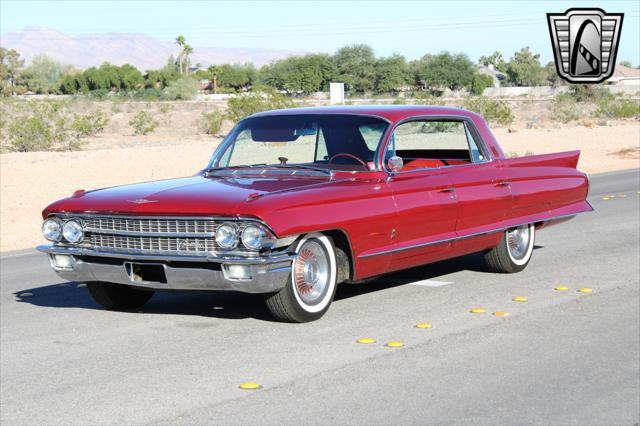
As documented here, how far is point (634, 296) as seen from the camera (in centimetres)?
914

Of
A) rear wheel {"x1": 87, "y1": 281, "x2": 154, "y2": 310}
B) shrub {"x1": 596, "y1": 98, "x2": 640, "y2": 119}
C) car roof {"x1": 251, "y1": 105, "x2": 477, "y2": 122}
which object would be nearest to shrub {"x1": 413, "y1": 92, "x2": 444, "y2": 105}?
shrub {"x1": 596, "y1": 98, "x2": 640, "y2": 119}

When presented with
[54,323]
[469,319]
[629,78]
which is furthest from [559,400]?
[629,78]

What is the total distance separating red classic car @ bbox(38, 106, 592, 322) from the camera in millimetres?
7516

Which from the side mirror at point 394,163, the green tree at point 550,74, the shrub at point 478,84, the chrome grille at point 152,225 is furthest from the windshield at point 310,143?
the green tree at point 550,74

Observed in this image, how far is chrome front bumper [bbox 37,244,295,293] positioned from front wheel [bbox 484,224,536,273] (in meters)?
3.27

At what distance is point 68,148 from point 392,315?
29.8m

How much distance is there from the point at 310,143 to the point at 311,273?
1487mm

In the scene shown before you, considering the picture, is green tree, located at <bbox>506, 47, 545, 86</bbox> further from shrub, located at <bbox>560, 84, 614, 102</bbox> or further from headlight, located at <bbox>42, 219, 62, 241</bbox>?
headlight, located at <bbox>42, 219, 62, 241</bbox>

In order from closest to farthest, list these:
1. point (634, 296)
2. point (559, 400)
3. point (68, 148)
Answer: point (559, 400) → point (634, 296) → point (68, 148)

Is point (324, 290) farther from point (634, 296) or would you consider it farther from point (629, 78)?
point (629, 78)

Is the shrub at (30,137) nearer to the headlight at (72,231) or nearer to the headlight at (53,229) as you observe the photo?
the headlight at (53,229)

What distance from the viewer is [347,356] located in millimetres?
6914

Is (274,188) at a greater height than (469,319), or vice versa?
(274,188)

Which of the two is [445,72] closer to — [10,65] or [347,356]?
[10,65]
